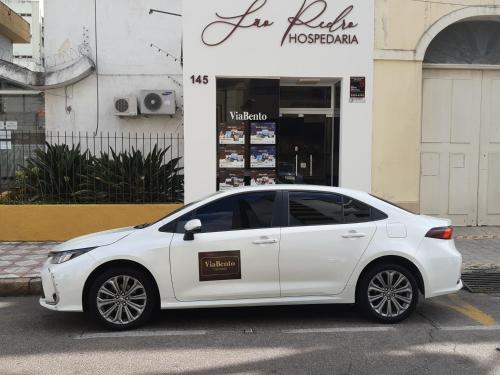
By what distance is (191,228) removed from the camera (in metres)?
5.48

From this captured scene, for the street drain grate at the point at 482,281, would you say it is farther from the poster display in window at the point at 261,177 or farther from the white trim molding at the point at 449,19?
the white trim molding at the point at 449,19

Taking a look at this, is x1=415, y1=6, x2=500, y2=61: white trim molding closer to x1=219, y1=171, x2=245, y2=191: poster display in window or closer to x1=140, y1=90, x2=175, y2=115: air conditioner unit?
x1=219, y1=171, x2=245, y2=191: poster display in window

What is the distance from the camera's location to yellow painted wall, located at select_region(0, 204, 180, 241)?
9.94 metres

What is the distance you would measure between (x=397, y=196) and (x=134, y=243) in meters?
6.35

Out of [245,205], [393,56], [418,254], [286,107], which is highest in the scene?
[393,56]

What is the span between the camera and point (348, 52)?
1031 cm

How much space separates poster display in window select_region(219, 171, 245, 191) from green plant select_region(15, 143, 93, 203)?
2514 millimetres

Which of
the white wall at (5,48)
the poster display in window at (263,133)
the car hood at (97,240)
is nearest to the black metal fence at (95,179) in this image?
the poster display in window at (263,133)

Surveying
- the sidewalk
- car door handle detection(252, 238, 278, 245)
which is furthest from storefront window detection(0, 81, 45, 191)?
car door handle detection(252, 238, 278, 245)

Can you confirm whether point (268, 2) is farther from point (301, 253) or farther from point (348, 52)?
point (301, 253)

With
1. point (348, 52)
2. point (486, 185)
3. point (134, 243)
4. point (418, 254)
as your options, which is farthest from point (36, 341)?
point (486, 185)

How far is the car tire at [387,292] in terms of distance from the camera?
5730 mm

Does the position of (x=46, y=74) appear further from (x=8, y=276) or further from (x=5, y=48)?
(x=8, y=276)

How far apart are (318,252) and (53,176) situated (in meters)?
6.41
